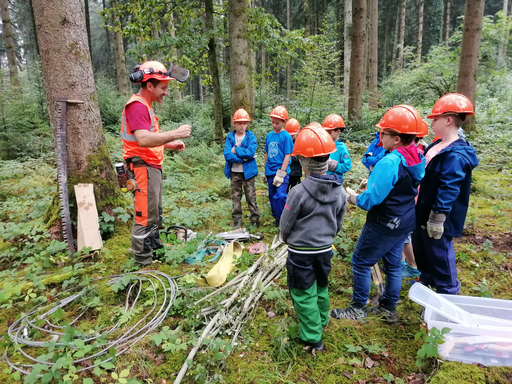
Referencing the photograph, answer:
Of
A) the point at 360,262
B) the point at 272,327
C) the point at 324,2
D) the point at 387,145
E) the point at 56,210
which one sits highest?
the point at 324,2

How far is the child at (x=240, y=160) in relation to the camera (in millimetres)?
5126

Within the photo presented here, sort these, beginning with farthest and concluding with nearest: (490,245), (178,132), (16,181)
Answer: (16,181)
(490,245)
(178,132)

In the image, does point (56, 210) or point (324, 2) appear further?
point (324, 2)

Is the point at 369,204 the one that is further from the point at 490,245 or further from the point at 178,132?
the point at 490,245

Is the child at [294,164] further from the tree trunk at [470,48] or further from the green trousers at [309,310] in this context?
the tree trunk at [470,48]

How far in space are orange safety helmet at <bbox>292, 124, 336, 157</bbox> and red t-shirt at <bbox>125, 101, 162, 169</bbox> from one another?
1.89 metres

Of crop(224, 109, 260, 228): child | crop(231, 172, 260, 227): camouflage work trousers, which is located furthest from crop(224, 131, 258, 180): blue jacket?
crop(231, 172, 260, 227): camouflage work trousers

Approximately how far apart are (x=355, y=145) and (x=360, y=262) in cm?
784

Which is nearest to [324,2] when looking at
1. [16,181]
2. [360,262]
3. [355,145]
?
[355,145]

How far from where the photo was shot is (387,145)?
2895 millimetres

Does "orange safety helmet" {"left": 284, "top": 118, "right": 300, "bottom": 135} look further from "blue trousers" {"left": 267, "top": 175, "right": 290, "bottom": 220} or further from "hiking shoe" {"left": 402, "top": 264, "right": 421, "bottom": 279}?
"hiking shoe" {"left": 402, "top": 264, "right": 421, "bottom": 279}

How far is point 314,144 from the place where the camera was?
2.49 meters

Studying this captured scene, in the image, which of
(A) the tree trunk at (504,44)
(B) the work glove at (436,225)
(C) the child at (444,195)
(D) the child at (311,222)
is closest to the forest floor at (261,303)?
(D) the child at (311,222)

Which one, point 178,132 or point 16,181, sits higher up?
point 178,132
